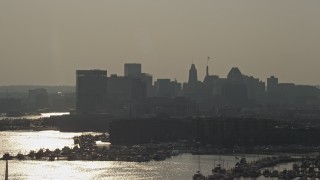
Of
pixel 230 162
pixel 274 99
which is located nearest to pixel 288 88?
pixel 274 99

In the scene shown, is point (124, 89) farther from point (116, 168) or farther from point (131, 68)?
point (116, 168)

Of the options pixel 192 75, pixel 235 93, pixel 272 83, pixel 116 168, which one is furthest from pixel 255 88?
pixel 116 168

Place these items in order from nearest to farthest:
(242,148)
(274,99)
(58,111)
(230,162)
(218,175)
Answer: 1. (218,175)
2. (230,162)
3. (242,148)
4. (58,111)
5. (274,99)

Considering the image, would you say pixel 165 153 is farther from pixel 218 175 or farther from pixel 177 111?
pixel 177 111

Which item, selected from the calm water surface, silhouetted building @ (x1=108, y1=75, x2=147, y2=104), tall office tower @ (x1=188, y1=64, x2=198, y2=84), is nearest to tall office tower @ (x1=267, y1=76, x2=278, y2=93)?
tall office tower @ (x1=188, y1=64, x2=198, y2=84)

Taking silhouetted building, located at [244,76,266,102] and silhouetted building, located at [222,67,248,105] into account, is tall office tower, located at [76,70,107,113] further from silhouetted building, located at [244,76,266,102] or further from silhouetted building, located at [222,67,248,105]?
silhouetted building, located at [244,76,266,102]

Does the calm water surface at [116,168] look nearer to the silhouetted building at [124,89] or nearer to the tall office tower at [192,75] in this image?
the silhouetted building at [124,89]

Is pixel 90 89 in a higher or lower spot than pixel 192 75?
lower
